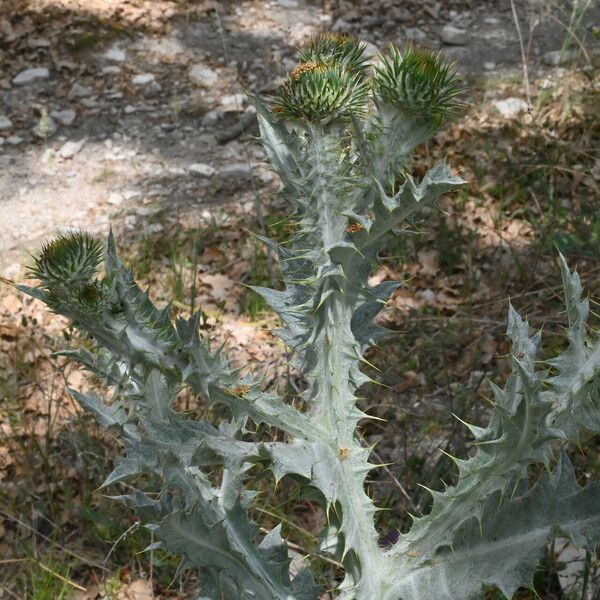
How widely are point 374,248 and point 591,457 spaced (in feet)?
5.12

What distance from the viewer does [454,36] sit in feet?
24.7

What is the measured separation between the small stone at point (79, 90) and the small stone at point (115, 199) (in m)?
1.60

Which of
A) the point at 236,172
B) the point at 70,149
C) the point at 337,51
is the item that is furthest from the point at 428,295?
the point at 70,149

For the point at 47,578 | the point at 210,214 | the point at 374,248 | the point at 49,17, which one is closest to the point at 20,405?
the point at 47,578

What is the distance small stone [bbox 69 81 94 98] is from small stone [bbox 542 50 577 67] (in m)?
3.78

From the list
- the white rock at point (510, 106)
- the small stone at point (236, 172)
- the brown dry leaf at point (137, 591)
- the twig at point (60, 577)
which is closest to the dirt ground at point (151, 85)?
the small stone at point (236, 172)

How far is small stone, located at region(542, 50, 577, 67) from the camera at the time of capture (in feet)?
21.8

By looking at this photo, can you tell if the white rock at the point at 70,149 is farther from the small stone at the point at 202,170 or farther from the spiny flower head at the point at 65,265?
the spiny flower head at the point at 65,265

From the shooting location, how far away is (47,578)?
10.4ft

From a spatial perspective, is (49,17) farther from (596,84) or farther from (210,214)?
(596,84)

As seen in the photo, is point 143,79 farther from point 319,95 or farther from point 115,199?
point 319,95

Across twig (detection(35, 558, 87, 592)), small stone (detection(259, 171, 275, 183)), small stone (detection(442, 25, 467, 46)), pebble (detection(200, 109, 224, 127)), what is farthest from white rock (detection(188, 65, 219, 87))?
twig (detection(35, 558, 87, 592))

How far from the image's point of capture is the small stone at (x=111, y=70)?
744 cm

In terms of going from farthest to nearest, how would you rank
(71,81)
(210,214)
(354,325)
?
(71,81)
(210,214)
(354,325)
